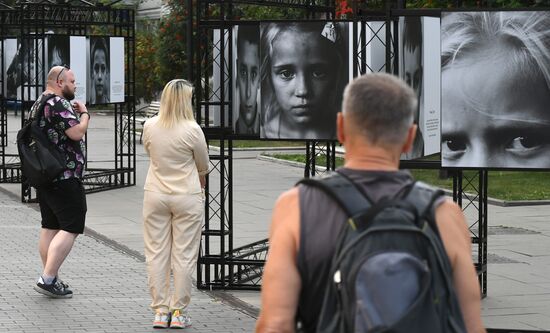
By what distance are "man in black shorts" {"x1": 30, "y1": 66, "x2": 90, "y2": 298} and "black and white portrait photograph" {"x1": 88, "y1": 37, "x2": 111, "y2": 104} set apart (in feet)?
29.4

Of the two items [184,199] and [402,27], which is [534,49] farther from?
[184,199]

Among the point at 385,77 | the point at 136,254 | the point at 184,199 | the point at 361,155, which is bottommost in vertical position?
the point at 136,254

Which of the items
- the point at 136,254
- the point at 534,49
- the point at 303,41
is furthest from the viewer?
the point at 136,254

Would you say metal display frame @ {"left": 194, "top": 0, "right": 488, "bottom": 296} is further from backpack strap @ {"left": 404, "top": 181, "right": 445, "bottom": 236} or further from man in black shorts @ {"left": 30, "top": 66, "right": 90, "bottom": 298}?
backpack strap @ {"left": 404, "top": 181, "right": 445, "bottom": 236}

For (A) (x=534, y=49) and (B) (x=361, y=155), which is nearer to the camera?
(B) (x=361, y=155)

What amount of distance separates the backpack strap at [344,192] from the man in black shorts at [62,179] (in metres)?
6.84

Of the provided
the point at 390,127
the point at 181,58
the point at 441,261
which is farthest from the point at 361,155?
the point at 181,58

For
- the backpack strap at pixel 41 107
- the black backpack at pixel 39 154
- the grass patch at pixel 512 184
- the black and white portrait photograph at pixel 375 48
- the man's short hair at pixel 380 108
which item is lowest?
the grass patch at pixel 512 184

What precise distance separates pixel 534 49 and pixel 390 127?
17.3 ft

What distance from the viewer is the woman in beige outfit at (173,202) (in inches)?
349

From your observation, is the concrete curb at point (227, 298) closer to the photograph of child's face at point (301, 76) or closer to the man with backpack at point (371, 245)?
the photograph of child's face at point (301, 76)

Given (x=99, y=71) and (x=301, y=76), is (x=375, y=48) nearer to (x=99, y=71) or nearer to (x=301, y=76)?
(x=301, y=76)

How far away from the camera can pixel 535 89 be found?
8.46 m

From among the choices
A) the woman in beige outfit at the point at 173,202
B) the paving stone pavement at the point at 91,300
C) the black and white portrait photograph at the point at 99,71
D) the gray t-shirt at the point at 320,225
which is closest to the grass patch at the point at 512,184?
the black and white portrait photograph at the point at 99,71
